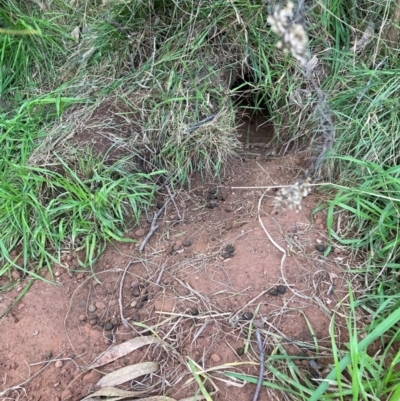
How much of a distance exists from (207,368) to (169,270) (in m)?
→ 0.42

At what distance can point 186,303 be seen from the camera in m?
1.74

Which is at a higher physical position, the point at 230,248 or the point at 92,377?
the point at 230,248

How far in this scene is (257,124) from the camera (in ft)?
8.11

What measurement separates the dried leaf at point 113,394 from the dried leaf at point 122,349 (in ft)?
0.34

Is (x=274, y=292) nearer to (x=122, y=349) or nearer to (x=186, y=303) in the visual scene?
(x=186, y=303)

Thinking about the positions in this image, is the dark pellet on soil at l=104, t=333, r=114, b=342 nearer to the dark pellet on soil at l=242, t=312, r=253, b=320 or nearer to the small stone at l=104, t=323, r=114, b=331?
the small stone at l=104, t=323, r=114, b=331

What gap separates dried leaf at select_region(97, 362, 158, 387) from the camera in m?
1.59

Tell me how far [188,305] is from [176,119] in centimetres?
85

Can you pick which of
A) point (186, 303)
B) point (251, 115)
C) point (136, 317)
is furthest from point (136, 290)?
point (251, 115)

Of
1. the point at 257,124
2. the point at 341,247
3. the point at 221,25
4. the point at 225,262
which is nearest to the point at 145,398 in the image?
the point at 225,262

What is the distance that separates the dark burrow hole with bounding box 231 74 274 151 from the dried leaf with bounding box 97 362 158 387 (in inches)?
46.0

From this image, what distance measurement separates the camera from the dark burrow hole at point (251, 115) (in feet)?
7.50

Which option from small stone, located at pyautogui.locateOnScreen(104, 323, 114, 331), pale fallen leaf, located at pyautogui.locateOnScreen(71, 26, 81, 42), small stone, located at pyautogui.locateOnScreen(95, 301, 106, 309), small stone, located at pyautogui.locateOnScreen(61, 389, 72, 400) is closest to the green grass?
pale fallen leaf, located at pyautogui.locateOnScreen(71, 26, 81, 42)

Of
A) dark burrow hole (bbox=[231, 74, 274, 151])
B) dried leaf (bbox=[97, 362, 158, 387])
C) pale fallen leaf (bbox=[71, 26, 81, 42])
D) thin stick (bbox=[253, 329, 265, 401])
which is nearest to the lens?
thin stick (bbox=[253, 329, 265, 401])
